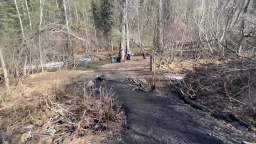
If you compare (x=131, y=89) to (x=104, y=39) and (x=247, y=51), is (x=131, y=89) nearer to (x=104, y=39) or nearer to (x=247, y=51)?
(x=247, y=51)

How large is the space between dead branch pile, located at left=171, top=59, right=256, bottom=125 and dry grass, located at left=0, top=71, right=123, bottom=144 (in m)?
3.58

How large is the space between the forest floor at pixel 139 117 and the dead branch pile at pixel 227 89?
71 cm

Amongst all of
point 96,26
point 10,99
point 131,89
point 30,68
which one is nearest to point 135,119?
point 131,89

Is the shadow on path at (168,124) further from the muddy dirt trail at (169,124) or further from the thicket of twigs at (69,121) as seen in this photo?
the thicket of twigs at (69,121)

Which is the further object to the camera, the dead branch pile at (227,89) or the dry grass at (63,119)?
the dead branch pile at (227,89)

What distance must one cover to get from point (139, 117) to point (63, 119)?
2582 mm

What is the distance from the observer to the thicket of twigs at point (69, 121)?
11087mm

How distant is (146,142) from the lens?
10.3 metres

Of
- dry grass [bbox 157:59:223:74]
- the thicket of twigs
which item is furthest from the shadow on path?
dry grass [bbox 157:59:223:74]

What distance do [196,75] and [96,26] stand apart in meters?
30.9

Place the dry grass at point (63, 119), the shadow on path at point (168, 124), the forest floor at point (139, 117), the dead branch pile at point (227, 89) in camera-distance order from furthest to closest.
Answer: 1. the dead branch pile at point (227, 89)
2. the dry grass at point (63, 119)
3. the forest floor at point (139, 117)
4. the shadow on path at point (168, 124)

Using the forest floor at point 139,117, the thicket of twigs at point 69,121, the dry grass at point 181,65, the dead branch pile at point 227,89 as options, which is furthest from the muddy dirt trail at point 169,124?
the dry grass at point 181,65

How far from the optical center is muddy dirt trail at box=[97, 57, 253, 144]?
1030cm

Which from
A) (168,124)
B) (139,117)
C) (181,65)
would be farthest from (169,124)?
(181,65)
